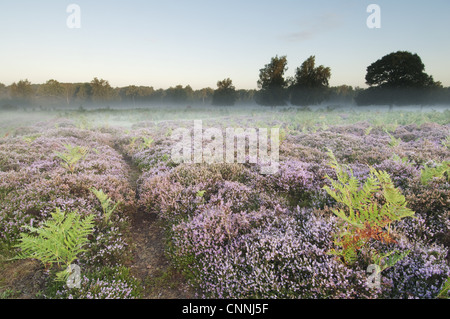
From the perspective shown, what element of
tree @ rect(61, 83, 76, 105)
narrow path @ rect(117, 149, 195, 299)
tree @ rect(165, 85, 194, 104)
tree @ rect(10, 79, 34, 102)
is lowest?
narrow path @ rect(117, 149, 195, 299)

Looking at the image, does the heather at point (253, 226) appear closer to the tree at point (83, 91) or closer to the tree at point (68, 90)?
the tree at point (68, 90)

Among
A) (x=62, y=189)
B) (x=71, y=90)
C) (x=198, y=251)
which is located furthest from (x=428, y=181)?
(x=71, y=90)

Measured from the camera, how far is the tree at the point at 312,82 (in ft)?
158

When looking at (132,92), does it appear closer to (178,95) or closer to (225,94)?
(178,95)

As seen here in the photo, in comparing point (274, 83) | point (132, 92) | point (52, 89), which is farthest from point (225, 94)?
point (52, 89)

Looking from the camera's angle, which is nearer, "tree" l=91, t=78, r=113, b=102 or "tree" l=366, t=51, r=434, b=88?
"tree" l=366, t=51, r=434, b=88

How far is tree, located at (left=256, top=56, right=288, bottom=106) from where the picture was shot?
164 ft

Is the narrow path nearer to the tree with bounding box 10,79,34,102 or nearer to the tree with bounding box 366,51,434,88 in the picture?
the tree with bounding box 10,79,34,102

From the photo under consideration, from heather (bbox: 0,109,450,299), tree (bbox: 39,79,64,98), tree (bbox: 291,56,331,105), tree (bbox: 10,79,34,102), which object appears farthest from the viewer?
tree (bbox: 291,56,331,105)

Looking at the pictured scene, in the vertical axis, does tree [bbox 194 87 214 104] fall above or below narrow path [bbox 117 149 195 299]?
above

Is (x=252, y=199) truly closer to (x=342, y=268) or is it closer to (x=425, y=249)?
(x=342, y=268)

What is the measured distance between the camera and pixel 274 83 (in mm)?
51031

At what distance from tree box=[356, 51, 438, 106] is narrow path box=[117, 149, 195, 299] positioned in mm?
54481

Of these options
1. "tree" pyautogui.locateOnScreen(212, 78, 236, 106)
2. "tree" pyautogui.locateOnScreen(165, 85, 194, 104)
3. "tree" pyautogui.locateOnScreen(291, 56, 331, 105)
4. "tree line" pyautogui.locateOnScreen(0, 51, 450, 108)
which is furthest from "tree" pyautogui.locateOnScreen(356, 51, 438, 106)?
"tree" pyautogui.locateOnScreen(165, 85, 194, 104)
